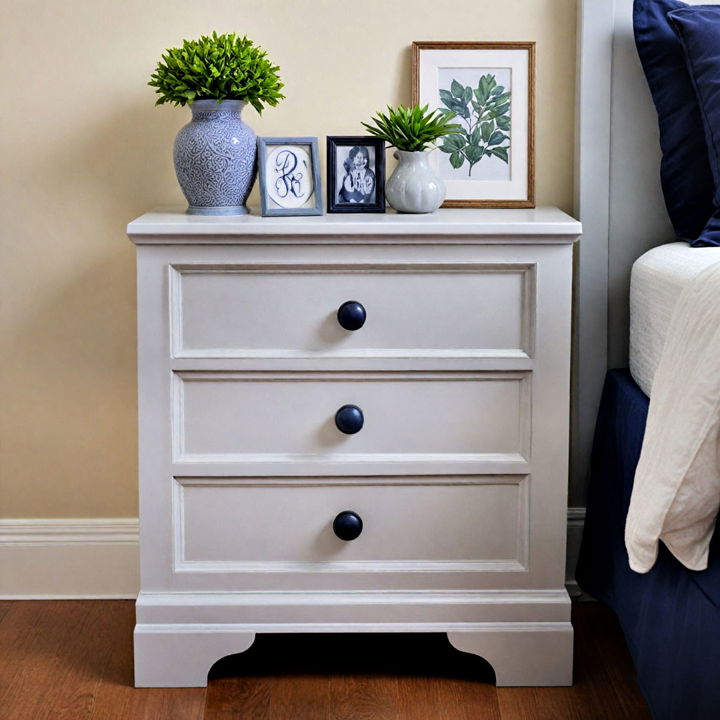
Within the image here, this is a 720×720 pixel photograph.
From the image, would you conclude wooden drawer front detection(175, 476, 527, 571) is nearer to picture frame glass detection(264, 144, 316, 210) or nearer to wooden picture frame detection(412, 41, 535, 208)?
picture frame glass detection(264, 144, 316, 210)

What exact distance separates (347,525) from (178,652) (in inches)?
15.1

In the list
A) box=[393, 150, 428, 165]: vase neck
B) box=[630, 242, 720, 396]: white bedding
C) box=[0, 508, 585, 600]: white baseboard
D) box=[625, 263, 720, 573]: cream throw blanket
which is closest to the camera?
box=[625, 263, 720, 573]: cream throw blanket

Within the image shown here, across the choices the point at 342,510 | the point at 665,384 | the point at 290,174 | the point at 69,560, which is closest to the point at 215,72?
the point at 290,174

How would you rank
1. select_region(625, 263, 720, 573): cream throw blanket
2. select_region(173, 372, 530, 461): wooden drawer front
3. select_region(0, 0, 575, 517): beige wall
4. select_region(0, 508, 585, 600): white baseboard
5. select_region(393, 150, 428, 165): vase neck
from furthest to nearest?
1. select_region(0, 508, 585, 600): white baseboard
2. select_region(0, 0, 575, 517): beige wall
3. select_region(393, 150, 428, 165): vase neck
4. select_region(173, 372, 530, 461): wooden drawer front
5. select_region(625, 263, 720, 573): cream throw blanket

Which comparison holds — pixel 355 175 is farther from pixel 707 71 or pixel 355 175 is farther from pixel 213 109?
pixel 707 71

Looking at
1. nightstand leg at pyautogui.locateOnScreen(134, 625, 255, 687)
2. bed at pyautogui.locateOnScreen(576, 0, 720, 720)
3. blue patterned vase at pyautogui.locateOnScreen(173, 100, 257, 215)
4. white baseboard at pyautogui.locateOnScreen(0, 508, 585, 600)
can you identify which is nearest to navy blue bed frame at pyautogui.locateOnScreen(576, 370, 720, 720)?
bed at pyautogui.locateOnScreen(576, 0, 720, 720)

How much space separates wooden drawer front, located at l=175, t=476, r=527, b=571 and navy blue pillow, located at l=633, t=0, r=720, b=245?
23.6 inches

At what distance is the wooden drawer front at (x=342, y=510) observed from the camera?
1789mm

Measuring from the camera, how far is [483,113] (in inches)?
81.0

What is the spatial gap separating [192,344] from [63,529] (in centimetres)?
69

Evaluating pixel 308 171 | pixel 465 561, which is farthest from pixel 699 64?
pixel 465 561

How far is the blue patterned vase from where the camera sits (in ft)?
5.99

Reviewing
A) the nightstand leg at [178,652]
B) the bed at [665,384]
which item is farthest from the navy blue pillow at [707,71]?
the nightstand leg at [178,652]

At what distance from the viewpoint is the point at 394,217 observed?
1805 mm
